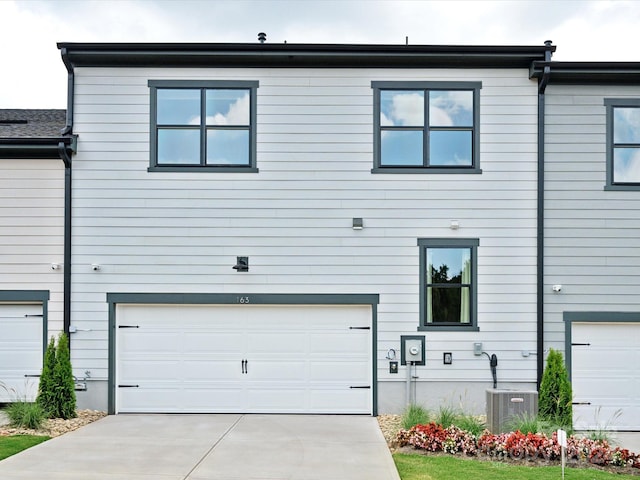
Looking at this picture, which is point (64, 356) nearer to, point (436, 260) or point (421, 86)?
point (436, 260)

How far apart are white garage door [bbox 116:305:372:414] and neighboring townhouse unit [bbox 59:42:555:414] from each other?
24mm

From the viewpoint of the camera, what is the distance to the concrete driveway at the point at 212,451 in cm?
696

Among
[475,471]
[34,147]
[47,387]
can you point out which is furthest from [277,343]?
[34,147]

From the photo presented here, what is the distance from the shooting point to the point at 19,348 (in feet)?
35.1

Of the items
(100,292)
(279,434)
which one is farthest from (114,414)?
(279,434)

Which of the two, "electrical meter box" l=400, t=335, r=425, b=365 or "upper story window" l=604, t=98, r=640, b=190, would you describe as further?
"upper story window" l=604, t=98, r=640, b=190

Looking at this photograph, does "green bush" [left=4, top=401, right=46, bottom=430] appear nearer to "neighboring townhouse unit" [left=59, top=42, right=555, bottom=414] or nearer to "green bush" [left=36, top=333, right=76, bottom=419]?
"green bush" [left=36, top=333, right=76, bottom=419]

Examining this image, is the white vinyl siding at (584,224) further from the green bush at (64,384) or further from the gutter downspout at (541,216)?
the green bush at (64,384)

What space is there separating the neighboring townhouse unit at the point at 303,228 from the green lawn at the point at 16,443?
1.98 meters

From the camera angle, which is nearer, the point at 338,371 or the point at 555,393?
the point at 555,393

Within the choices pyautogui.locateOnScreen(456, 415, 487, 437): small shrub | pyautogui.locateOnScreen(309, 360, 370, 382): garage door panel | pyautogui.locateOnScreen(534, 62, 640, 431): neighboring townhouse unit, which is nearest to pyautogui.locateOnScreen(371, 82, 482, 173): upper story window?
pyautogui.locateOnScreen(534, 62, 640, 431): neighboring townhouse unit

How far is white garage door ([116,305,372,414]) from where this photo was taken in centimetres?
1059

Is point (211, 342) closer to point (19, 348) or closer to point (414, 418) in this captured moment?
point (19, 348)

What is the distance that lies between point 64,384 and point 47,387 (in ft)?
0.82
